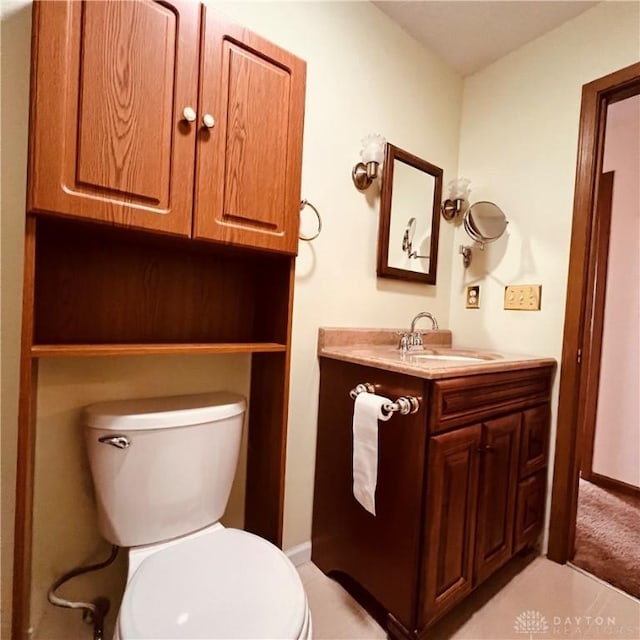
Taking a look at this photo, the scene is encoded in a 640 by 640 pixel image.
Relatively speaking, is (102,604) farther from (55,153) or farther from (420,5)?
(420,5)

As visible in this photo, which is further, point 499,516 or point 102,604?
point 499,516

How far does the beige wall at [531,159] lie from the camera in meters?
1.47

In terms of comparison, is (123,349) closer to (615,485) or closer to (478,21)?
(478,21)

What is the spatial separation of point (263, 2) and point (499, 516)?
→ 1976mm

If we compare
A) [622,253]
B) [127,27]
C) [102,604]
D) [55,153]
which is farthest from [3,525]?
[622,253]

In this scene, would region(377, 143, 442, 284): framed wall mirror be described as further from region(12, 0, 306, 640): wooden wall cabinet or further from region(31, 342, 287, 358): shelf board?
region(31, 342, 287, 358): shelf board

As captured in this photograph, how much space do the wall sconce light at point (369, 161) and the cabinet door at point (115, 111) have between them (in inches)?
30.1

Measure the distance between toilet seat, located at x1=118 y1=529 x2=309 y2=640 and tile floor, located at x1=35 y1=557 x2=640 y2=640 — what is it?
480mm

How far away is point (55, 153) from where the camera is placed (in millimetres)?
715

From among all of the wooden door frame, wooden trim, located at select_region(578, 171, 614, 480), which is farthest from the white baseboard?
wooden trim, located at select_region(578, 171, 614, 480)

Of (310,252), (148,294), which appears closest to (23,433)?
(148,294)

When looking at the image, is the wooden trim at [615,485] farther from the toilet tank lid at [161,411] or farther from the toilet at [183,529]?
the toilet tank lid at [161,411]

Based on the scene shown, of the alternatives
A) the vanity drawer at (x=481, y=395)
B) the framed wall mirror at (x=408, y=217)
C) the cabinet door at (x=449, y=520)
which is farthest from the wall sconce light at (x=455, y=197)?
the cabinet door at (x=449, y=520)

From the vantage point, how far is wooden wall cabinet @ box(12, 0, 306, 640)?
28.8 inches
